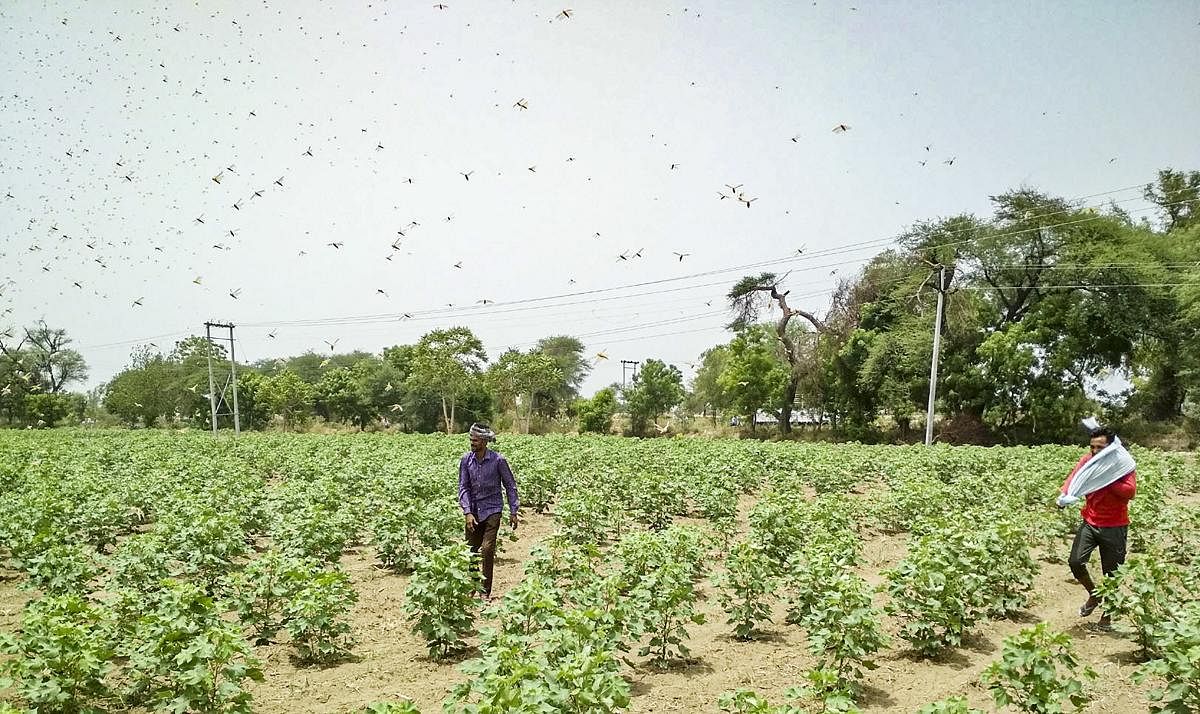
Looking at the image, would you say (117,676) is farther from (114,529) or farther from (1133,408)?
(1133,408)

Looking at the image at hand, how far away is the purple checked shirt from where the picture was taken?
8406 mm

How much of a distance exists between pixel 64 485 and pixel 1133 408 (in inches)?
1631

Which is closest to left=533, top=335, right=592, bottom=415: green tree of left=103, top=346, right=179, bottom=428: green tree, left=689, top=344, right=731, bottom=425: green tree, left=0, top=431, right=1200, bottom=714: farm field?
left=689, top=344, right=731, bottom=425: green tree

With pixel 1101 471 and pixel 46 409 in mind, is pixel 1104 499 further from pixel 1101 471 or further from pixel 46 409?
pixel 46 409

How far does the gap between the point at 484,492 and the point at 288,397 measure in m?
58.0

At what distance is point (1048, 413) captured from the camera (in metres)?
33.8

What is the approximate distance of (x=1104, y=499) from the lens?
24.0ft

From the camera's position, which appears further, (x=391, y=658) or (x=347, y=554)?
(x=347, y=554)

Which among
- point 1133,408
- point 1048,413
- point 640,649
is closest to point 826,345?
point 1048,413

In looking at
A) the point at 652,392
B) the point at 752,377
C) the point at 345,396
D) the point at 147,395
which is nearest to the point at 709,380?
the point at 652,392

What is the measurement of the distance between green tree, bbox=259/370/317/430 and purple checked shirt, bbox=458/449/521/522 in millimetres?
56410

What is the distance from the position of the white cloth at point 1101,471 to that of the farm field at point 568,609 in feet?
2.44

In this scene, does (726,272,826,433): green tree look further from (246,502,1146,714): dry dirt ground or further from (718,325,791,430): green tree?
(246,502,1146,714): dry dirt ground

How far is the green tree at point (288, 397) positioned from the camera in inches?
2381
